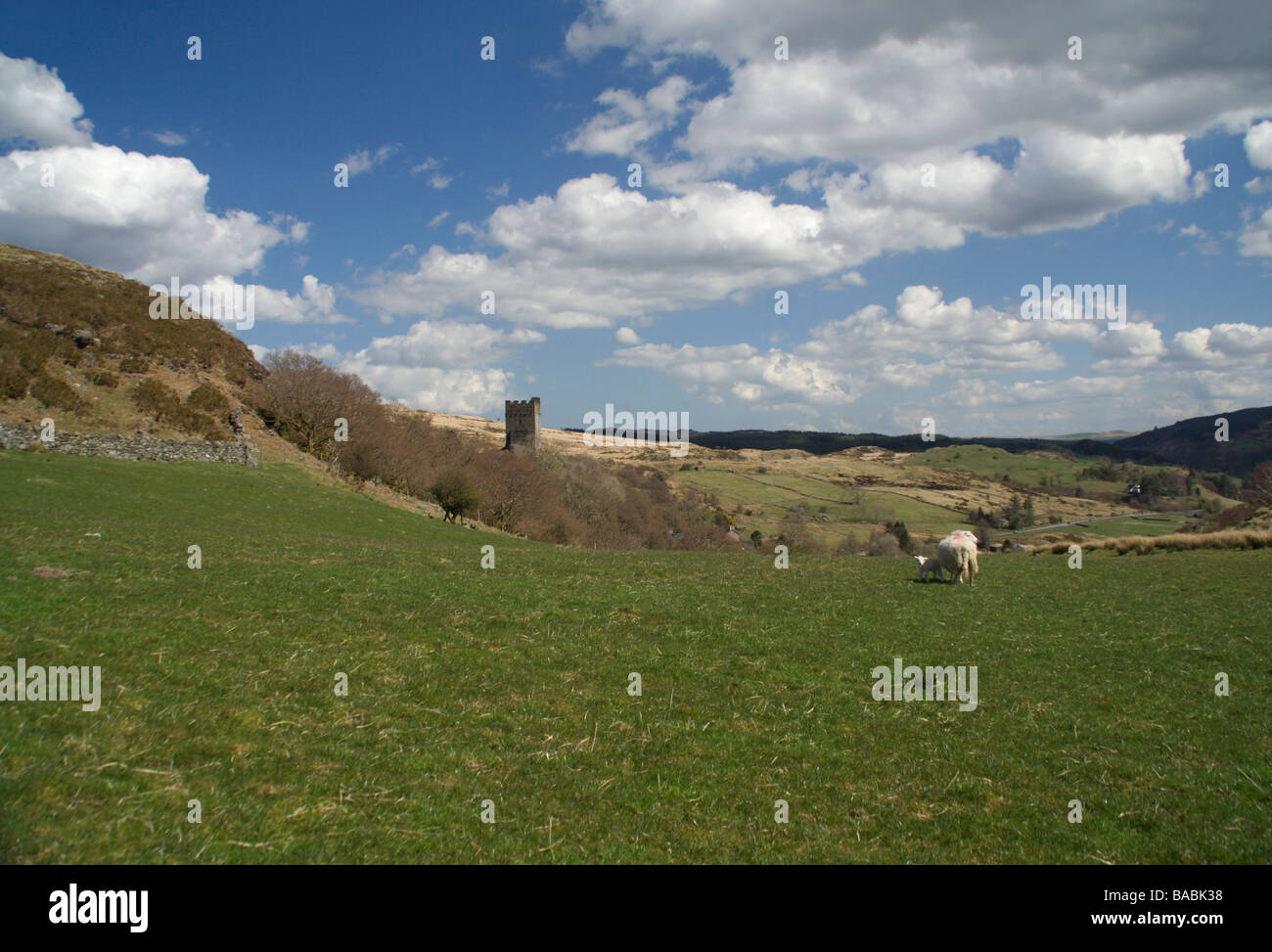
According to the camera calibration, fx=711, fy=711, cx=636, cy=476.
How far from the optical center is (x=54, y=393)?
4234 centimetres

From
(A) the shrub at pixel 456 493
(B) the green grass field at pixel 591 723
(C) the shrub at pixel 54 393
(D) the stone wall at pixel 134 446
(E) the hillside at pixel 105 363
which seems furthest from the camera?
(A) the shrub at pixel 456 493

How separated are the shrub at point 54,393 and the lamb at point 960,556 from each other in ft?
160

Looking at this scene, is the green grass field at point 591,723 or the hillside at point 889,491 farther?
the hillside at point 889,491

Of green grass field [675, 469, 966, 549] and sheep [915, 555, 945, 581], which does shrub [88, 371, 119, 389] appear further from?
green grass field [675, 469, 966, 549]

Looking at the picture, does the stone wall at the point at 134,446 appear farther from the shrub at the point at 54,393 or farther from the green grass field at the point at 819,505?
the green grass field at the point at 819,505

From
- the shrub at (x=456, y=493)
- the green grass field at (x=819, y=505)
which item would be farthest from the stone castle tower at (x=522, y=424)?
the shrub at (x=456, y=493)

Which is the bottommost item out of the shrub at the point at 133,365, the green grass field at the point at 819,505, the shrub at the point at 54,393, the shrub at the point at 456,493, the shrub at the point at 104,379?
the green grass field at the point at 819,505

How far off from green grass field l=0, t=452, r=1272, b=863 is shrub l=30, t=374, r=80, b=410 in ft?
94.3

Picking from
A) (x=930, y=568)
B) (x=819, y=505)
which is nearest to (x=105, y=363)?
(x=930, y=568)

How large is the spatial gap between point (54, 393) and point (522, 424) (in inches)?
2411

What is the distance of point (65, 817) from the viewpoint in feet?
20.2

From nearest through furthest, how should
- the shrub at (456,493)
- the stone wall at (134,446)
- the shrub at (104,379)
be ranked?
the stone wall at (134,446) → the shrub at (104,379) → the shrub at (456,493)

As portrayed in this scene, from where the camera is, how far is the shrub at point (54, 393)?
137 ft

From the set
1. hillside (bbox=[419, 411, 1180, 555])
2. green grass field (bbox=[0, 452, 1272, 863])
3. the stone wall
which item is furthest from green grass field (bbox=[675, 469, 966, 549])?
green grass field (bbox=[0, 452, 1272, 863])
